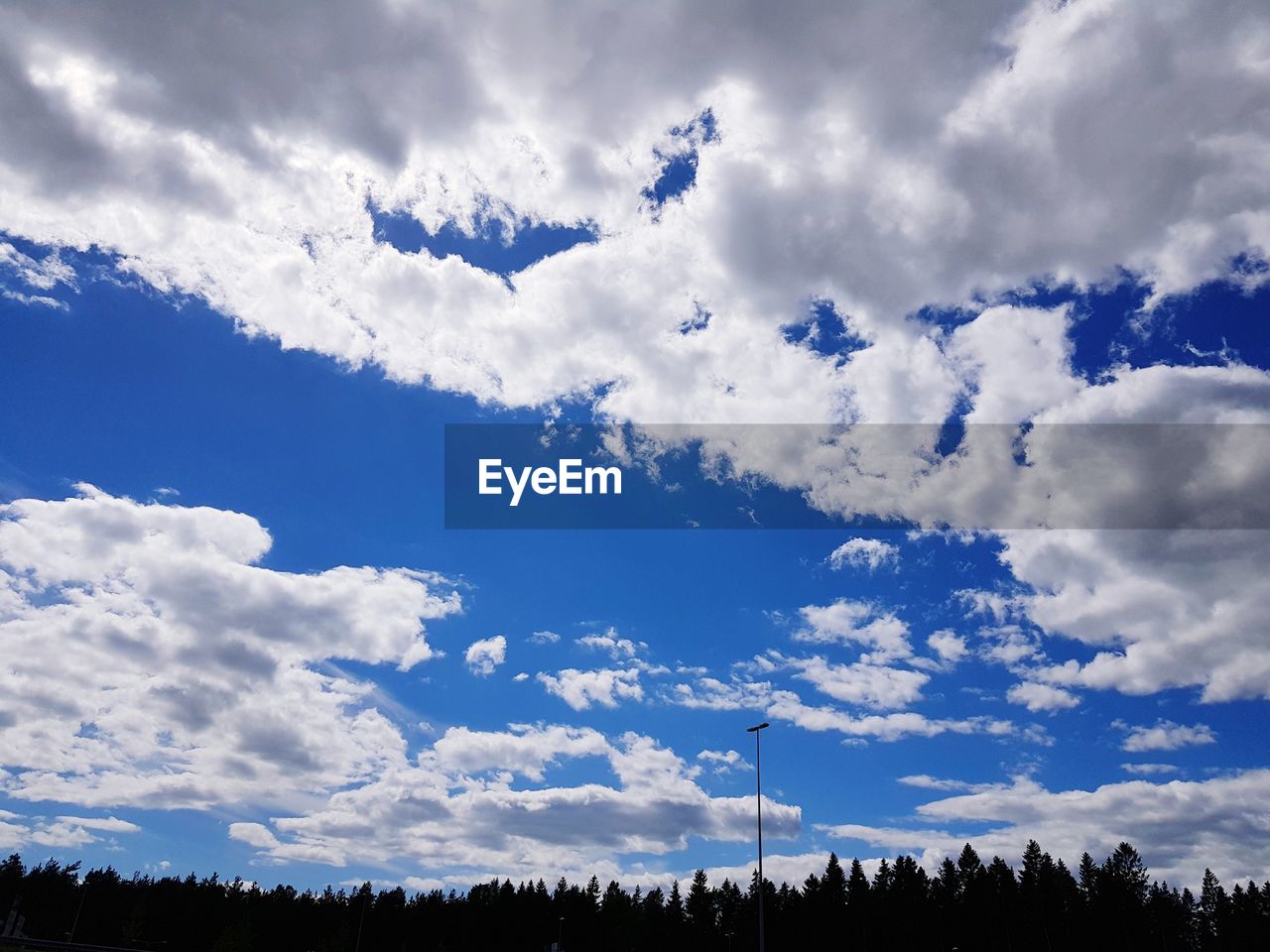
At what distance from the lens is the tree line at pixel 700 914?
116125 mm

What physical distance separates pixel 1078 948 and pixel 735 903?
5950 centimetres

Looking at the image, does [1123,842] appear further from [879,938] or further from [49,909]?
[49,909]

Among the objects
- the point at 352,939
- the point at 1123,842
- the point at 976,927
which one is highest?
the point at 1123,842

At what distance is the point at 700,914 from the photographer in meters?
153

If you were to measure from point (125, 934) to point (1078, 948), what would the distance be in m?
151

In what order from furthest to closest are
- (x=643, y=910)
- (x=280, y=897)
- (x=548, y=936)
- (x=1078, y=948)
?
1. (x=280, y=897)
2. (x=643, y=910)
3. (x=548, y=936)
4. (x=1078, y=948)

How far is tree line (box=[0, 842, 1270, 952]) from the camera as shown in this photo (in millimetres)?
116125

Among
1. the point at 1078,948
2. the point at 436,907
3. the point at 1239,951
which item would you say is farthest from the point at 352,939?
the point at 1239,951

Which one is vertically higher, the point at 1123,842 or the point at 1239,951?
the point at 1123,842

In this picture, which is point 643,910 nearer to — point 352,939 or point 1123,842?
point 352,939

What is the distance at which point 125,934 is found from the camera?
155000mm

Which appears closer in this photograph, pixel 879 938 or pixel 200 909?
pixel 879 938

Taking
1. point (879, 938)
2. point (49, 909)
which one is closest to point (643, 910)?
point (879, 938)

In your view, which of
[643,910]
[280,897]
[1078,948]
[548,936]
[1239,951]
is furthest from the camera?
[280,897]
